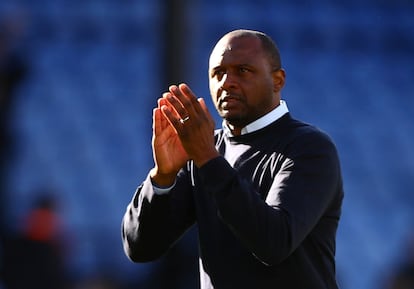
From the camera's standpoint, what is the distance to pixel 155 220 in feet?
10.4

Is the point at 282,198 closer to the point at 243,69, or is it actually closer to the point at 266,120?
the point at 266,120

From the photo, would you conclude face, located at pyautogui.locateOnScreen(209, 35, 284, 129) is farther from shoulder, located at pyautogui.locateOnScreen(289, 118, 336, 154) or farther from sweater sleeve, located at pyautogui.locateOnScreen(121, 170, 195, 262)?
sweater sleeve, located at pyautogui.locateOnScreen(121, 170, 195, 262)

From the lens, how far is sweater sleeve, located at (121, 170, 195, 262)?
3.14 metres

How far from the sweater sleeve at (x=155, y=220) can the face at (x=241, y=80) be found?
299 millimetres

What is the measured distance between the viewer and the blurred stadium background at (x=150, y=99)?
975 cm

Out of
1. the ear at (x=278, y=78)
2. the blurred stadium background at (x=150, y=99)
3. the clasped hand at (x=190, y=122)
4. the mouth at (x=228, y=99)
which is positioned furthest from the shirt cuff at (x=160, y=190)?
the blurred stadium background at (x=150, y=99)

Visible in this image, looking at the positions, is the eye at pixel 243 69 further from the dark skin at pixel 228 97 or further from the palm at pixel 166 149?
the palm at pixel 166 149

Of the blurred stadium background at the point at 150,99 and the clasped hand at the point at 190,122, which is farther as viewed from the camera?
the blurred stadium background at the point at 150,99

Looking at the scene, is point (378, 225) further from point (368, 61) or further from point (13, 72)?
point (13, 72)

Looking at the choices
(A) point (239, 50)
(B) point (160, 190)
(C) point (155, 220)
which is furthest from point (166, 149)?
(A) point (239, 50)

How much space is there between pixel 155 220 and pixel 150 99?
599 cm

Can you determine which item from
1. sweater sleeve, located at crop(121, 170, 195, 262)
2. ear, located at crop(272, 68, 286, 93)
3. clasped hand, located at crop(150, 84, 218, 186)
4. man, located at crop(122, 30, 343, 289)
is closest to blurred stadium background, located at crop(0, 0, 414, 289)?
sweater sleeve, located at crop(121, 170, 195, 262)

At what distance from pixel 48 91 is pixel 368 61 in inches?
132

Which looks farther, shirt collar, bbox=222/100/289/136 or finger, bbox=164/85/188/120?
shirt collar, bbox=222/100/289/136
